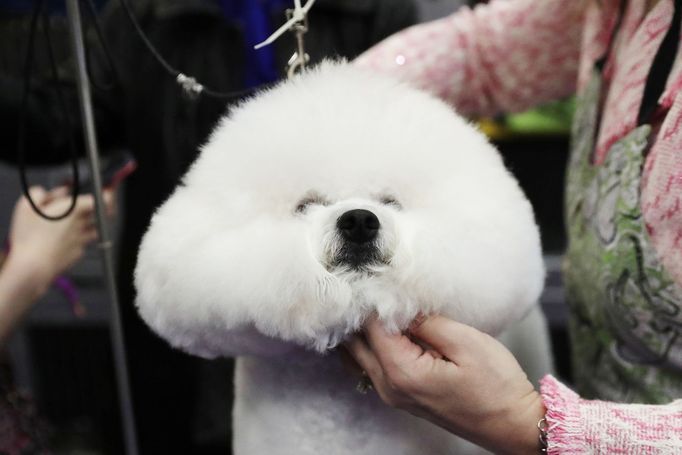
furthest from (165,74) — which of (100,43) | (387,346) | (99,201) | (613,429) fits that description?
(613,429)

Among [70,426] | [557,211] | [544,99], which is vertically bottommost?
[70,426]

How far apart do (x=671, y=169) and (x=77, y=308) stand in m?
0.94

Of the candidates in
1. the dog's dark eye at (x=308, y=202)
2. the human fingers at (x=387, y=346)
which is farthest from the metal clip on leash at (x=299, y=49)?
the human fingers at (x=387, y=346)

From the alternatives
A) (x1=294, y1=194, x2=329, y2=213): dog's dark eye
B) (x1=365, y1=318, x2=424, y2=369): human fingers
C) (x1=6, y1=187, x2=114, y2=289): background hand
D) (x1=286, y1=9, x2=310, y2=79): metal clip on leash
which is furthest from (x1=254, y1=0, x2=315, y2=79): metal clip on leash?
(x1=6, y1=187, x2=114, y2=289): background hand

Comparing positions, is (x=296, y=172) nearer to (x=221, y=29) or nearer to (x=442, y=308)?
(x=442, y=308)

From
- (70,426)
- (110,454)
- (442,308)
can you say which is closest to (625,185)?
(442,308)

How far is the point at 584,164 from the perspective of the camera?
2.18 ft

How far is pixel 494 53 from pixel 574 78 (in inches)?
4.6

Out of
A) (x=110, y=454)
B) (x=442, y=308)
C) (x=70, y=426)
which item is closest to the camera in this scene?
(x=442, y=308)

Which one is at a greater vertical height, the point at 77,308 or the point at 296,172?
the point at 296,172

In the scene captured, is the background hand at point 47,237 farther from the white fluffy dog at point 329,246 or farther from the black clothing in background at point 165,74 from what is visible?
the white fluffy dog at point 329,246

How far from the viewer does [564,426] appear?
46 centimetres

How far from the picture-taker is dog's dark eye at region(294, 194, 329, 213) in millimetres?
490

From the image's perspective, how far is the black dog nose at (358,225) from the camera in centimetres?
44
